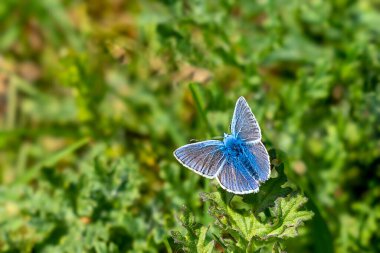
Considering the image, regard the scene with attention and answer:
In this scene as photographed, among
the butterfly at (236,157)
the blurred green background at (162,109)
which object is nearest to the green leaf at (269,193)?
the butterfly at (236,157)

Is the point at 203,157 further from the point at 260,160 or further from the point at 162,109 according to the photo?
the point at 162,109

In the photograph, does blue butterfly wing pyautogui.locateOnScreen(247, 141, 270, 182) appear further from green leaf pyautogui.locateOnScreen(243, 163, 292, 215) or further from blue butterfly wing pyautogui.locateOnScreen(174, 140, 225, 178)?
green leaf pyautogui.locateOnScreen(243, 163, 292, 215)

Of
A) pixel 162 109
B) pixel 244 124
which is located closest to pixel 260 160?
pixel 244 124

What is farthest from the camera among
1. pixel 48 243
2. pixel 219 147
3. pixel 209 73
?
pixel 209 73

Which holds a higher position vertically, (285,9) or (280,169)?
(285,9)

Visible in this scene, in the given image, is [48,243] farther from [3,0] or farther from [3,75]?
[3,0]

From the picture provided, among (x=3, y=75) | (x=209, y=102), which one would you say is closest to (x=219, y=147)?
(x=209, y=102)

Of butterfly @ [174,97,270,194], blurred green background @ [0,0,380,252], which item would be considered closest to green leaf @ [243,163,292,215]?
butterfly @ [174,97,270,194]
